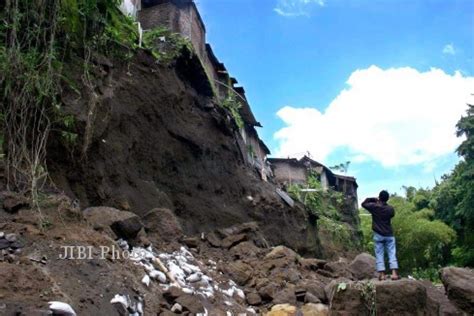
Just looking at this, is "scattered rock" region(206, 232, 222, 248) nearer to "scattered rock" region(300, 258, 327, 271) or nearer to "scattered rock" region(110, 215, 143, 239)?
"scattered rock" region(300, 258, 327, 271)

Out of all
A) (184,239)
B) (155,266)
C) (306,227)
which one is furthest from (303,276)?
(306,227)

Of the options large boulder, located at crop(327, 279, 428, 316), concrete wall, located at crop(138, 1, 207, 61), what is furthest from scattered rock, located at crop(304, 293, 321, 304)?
concrete wall, located at crop(138, 1, 207, 61)

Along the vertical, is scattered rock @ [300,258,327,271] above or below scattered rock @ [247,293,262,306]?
above

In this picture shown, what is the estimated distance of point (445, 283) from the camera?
10.2 m

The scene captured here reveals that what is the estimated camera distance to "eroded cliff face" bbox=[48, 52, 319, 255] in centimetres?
948

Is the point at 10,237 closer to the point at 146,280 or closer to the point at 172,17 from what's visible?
the point at 146,280

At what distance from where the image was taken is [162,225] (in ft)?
32.9

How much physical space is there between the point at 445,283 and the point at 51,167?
843cm

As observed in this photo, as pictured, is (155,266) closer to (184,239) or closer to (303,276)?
(184,239)

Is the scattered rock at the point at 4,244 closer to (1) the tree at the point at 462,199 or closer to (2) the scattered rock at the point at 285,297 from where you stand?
(2) the scattered rock at the point at 285,297

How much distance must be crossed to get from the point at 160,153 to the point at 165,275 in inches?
198

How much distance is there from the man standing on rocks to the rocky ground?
0.69 meters

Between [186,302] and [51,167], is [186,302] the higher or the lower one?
the lower one

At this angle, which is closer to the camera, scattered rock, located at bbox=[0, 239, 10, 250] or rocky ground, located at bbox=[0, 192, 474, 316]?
rocky ground, located at bbox=[0, 192, 474, 316]
